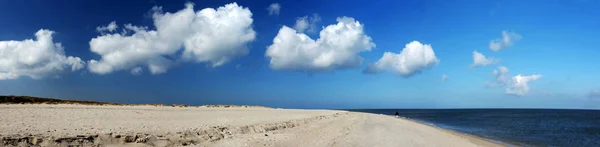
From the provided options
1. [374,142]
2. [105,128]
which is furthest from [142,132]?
[374,142]

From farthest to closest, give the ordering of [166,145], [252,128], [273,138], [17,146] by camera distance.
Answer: [252,128]
[273,138]
[166,145]
[17,146]

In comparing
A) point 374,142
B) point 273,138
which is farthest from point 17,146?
point 374,142

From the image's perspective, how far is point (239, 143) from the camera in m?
15.6

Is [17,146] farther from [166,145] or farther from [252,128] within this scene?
[252,128]

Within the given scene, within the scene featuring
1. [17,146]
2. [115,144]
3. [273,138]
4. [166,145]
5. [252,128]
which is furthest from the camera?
[252,128]

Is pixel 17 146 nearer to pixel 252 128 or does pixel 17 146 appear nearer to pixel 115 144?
pixel 115 144

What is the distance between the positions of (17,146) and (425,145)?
59.2 ft

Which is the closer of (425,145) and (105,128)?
(105,128)

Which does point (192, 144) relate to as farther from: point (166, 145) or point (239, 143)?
point (239, 143)

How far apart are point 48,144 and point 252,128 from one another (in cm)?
1009

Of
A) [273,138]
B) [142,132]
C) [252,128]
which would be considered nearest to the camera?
[142,132]

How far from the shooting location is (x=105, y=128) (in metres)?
15.2

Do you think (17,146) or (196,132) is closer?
(17,146)

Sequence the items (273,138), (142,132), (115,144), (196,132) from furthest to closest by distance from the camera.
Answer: (273,138) < (196,132) < (142,132) < (115,144)
